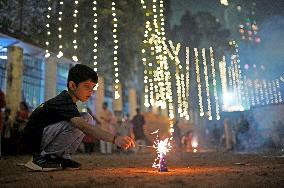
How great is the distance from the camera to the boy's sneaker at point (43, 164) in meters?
3.91

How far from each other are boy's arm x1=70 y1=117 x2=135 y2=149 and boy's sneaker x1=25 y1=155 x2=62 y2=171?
2.19ft

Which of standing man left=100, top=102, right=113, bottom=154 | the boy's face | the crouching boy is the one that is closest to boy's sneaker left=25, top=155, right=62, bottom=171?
the crouching boy

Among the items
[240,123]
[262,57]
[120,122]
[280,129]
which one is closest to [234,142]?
[240,123]

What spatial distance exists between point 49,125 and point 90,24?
42.1 feet

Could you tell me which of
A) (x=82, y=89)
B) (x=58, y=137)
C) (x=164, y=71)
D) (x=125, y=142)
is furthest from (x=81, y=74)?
(x=164, y=71)

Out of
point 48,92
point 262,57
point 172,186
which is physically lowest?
point 172,186

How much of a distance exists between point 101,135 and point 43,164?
3.23ft

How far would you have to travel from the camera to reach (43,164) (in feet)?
12.8

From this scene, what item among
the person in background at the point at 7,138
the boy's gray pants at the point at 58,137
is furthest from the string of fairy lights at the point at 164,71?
the boy's gray pants at the point at 58,137

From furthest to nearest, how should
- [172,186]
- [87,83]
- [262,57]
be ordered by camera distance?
[262,57]
[87,83]
[172,186]

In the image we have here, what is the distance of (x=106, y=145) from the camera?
13.0 m

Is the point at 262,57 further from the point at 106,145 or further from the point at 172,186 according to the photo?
the point at 172,186

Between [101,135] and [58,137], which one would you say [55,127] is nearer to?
[58,137]

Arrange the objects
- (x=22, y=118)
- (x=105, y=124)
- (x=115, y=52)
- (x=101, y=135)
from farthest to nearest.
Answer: (x=115, y=52) < (x=105, y=124) < (x=22, y=118) < (x=101, y=135)
